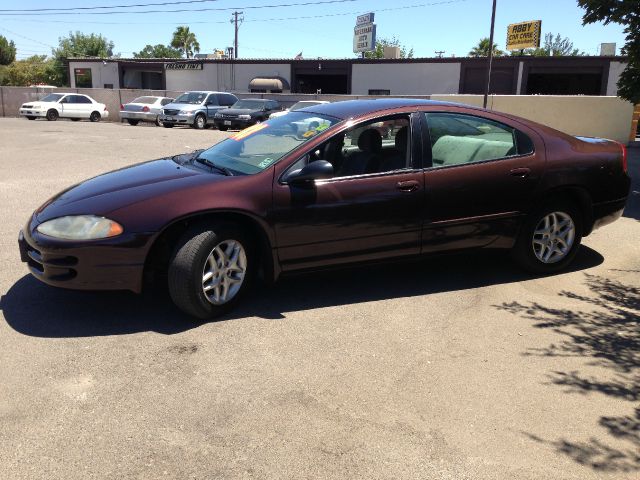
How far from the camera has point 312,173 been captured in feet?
13.7

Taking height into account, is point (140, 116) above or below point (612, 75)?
below

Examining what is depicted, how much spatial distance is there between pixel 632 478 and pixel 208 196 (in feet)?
9.81

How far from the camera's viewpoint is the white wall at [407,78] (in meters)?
38.4

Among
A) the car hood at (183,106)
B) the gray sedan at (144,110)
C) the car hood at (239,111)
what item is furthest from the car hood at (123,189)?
the gray sedan at (144,110)

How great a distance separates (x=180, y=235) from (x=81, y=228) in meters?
0.66

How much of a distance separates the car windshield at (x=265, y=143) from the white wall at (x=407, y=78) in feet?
115

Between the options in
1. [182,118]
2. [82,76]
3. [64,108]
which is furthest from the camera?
[82,76]

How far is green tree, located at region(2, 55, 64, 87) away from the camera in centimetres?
7269

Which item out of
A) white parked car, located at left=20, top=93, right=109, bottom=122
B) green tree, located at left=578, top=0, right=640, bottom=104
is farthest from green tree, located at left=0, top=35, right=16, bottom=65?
green tree, located at left=578, top=0, right=640, bottom=104

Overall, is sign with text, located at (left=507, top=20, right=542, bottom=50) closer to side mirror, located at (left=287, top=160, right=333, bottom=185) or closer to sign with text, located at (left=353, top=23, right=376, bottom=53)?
sign with text, located at (left=353, top=23, right=376, bottom=53)

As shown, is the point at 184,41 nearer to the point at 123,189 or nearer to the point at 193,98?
the point at 193,98

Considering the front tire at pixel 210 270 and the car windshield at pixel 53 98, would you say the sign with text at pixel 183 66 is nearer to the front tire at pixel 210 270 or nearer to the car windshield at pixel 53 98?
the car windshield at pixel 53 98

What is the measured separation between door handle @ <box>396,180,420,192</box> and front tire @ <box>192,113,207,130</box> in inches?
896

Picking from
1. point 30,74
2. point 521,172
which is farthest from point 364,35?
point 521,172
